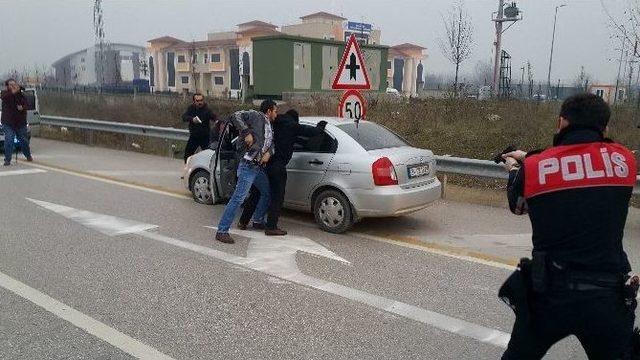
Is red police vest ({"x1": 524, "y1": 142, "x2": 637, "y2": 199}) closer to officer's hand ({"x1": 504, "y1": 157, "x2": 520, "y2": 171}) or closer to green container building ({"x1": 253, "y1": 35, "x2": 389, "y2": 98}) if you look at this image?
officer's hand ({"x1": 504, "y1": 157, "x2": 520, "y2": 171})

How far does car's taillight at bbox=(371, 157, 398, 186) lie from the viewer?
632 cm

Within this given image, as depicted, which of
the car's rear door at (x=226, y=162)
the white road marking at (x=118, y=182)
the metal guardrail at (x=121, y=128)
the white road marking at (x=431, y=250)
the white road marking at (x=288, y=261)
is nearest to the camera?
the white road marking at (x=288, y=261)

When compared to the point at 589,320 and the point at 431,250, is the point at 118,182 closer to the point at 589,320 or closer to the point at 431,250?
the point at 431,250

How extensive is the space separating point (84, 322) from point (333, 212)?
10.8 feet

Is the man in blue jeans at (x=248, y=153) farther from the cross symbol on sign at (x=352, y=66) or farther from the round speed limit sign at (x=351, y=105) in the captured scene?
the cross symbol on sign at (x=352, y=66)

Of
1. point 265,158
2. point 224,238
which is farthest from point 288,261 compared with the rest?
point 265,158

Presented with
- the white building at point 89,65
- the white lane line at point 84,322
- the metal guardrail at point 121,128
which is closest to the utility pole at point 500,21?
the metal guardrail at point 121,128

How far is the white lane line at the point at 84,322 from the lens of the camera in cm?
373

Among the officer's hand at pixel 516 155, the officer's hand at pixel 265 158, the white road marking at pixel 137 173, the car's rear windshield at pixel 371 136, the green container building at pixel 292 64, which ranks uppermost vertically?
the green container building at pixel 292 64

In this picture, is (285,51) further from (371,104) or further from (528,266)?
(528,266)

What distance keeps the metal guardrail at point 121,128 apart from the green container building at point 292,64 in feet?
50.0

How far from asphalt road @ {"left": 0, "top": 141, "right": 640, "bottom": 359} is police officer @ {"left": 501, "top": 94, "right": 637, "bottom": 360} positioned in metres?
1.43

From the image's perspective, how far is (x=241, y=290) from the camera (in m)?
4.85

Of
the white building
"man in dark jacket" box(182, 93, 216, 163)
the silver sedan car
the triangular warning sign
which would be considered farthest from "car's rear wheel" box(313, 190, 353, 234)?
the white building
